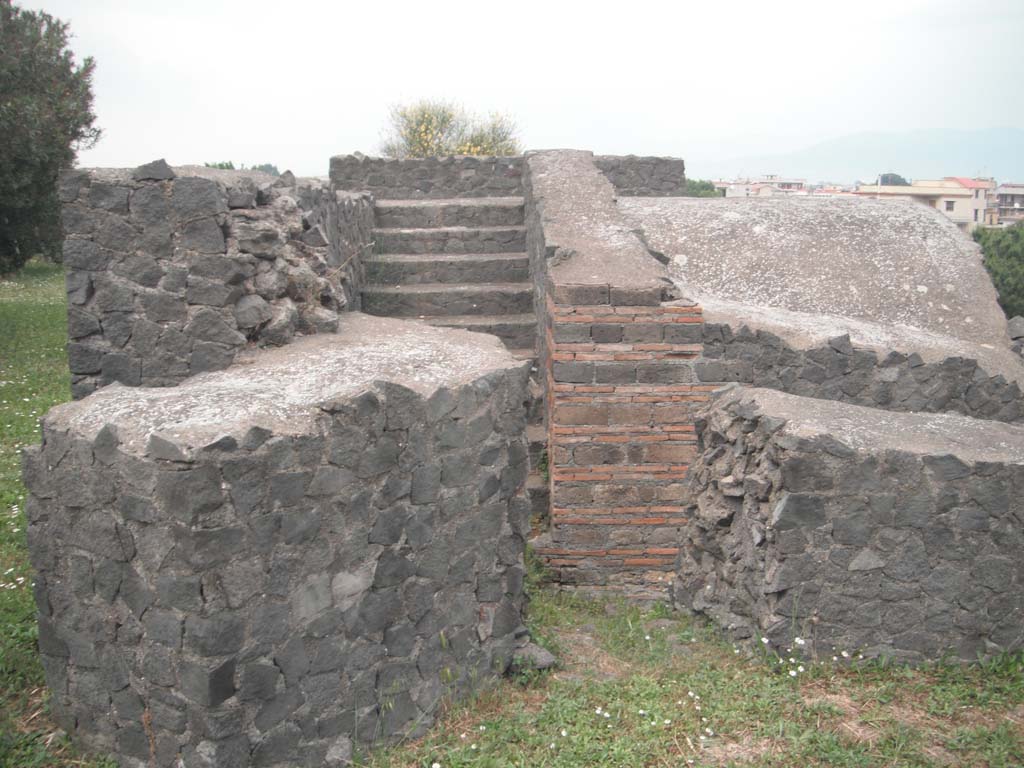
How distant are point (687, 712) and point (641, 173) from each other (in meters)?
8.76

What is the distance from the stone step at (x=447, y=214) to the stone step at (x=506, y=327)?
1.69 metres

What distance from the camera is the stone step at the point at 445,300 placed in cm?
812

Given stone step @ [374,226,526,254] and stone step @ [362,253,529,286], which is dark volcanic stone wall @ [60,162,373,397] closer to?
stone step @ [362,253,529,286]

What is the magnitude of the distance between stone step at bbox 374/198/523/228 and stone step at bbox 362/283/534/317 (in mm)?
1199

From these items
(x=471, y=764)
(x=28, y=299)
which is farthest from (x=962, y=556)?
(x=28, y=299)

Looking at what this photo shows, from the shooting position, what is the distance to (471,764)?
3.43 m

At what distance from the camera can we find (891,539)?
401 centimetres

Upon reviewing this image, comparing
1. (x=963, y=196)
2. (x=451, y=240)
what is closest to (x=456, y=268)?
(x=451, y=240)

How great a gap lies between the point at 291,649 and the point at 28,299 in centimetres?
1496

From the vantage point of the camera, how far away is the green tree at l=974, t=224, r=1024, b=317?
1188 centimetres

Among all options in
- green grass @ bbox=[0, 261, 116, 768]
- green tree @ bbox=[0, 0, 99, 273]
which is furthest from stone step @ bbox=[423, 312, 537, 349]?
green tree @ bbox=[0, 0, 99, 273]

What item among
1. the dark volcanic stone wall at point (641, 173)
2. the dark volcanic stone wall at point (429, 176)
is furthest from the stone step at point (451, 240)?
the dark volcanic stone wall at point (641, 173)

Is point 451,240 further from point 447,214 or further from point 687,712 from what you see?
point 687,712

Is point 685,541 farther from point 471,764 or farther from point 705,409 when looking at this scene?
point 471,764
